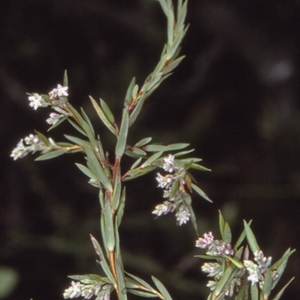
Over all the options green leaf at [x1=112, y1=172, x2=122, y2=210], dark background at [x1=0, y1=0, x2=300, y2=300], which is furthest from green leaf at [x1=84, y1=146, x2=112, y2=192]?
dark background at [x1=0, y1=0, x2=300, y2=300]

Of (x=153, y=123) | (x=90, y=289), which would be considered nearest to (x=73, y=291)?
(x=90, y=289)

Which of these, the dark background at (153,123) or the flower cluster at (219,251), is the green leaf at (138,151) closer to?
the flower cluster at (219,251)

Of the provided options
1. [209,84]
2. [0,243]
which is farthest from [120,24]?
[0,243]

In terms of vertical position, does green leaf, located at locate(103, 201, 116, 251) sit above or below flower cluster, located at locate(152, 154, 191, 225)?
below

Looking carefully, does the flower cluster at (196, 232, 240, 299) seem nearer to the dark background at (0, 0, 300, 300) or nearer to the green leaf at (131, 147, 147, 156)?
the green leaf at (131, 147, 147, 156)

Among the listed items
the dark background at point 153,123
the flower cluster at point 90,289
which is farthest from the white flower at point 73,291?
the dark background at point 153,123

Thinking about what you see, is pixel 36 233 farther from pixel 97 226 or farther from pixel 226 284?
pixel 226 284

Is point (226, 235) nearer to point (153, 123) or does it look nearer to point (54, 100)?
point (54, 100)
